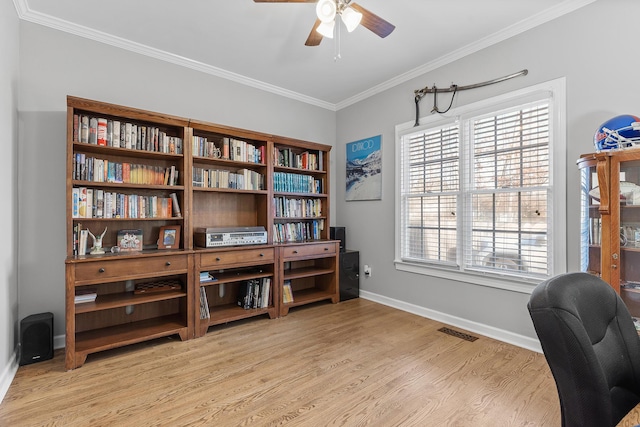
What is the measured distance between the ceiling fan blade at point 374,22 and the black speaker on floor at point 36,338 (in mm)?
3194

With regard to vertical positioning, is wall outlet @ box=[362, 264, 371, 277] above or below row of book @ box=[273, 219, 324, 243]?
below

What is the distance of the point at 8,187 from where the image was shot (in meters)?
2.20

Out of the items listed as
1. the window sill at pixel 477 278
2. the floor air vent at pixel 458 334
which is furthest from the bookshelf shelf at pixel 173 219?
the floor air vent at pixel 458 334

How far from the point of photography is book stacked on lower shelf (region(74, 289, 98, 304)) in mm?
2477

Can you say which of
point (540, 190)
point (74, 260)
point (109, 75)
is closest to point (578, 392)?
point (540, 190)

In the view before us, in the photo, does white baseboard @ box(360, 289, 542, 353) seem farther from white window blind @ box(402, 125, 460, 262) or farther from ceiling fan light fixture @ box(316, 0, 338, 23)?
ceiling fan light fixture @ box(316, 0, 338, 23)

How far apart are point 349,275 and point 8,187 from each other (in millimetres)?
3370

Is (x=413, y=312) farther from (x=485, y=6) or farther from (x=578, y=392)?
(x=485, y=6)

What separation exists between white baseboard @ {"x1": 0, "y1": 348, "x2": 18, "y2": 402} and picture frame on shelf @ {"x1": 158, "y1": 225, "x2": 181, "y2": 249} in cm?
123

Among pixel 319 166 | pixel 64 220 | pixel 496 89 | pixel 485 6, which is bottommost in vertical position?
pixel 64 220

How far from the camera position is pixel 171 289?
288cm

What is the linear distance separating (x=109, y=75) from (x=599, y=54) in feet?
13.3

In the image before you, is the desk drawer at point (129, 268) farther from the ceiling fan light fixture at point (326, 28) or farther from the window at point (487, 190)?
the window at point (487, 190)

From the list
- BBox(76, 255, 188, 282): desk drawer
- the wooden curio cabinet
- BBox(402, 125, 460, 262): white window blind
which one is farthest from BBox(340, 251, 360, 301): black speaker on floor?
the wooden curio cabinet
